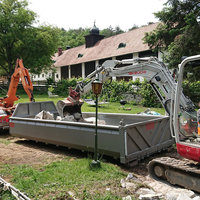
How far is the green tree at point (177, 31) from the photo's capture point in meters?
14.5

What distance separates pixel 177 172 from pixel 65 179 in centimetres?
220

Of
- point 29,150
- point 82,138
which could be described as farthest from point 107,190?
point 29,150

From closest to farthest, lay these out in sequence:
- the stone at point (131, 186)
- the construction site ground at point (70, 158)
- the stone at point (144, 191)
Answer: the stone at point (144, 191), the construction site ground at point (70, 158), the stone at point (131, 186)

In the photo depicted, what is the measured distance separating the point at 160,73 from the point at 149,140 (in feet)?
6.63

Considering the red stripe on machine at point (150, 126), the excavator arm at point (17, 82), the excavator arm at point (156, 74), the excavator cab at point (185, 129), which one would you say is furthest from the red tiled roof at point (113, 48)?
the excavator cab at point (185, 129)

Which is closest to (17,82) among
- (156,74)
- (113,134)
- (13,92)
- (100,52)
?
(13,92)

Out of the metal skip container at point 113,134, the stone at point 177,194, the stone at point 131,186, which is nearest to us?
the stone at point 177,194

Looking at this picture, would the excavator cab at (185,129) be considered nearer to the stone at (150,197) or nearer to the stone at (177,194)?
the stone at (177,194)

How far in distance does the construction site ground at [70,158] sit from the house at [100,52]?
62.5 feet

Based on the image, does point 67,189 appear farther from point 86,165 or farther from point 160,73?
point 160,73

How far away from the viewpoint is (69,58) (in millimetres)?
43312

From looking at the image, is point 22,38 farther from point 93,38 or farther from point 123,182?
point 123,182

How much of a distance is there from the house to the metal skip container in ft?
61.8

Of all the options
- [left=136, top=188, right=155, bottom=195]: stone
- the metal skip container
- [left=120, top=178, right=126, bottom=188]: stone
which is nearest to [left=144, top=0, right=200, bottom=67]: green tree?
the metal skip container
